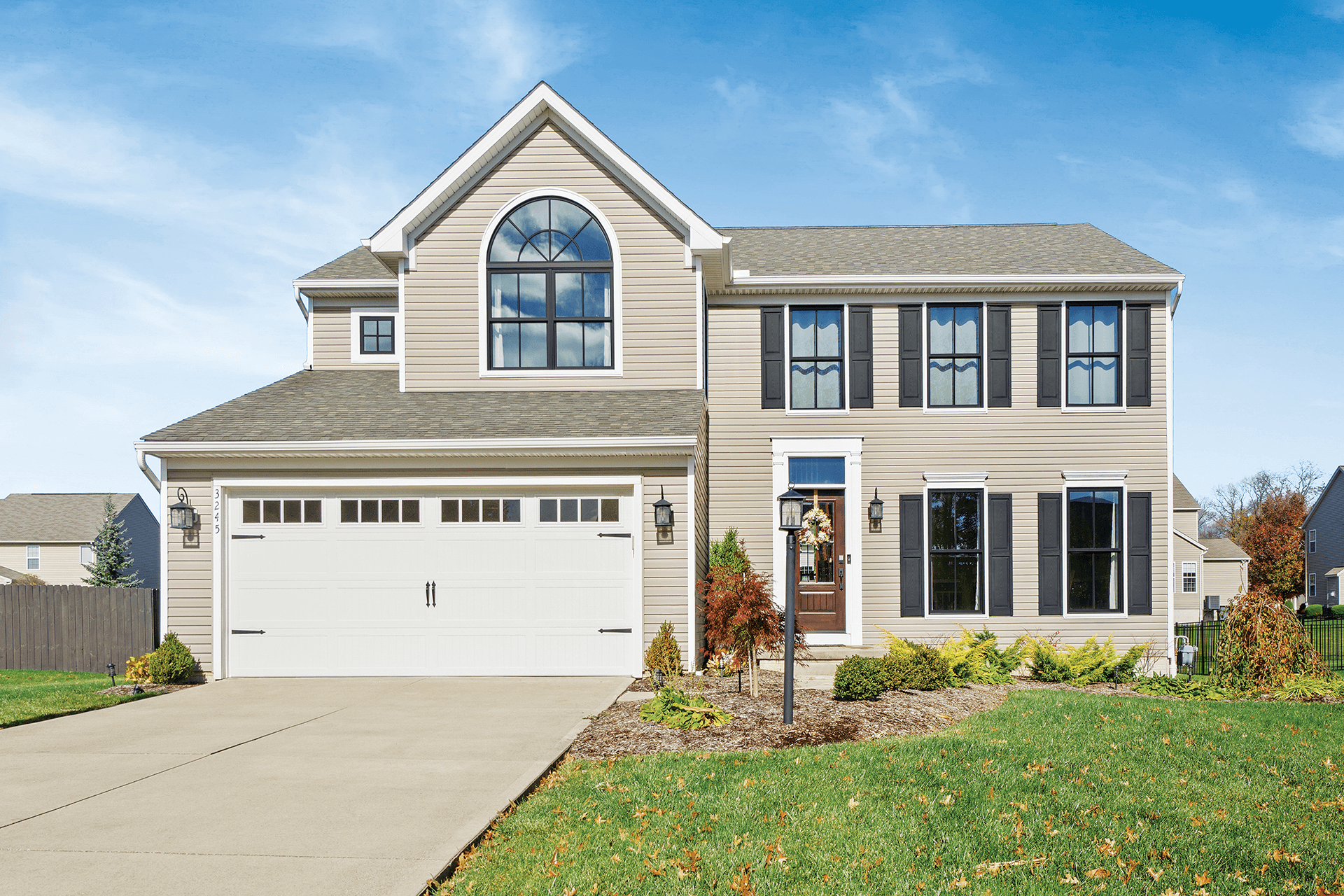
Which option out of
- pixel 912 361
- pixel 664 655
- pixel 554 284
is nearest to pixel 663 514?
pixel 664 655

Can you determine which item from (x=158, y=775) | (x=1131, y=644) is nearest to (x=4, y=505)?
(x=158, y=775)

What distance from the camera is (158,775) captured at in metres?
6.52

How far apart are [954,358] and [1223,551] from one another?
123ft

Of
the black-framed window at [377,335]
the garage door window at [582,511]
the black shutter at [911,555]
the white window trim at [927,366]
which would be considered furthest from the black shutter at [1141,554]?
the black-framed window at [377,335]

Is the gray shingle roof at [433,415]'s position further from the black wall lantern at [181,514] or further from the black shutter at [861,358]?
the black shutter at [861,358]

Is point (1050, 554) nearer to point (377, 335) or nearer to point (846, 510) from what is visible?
point (846, 510)

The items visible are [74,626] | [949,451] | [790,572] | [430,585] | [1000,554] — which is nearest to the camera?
[790,572]

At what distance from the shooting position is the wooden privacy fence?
492 inches

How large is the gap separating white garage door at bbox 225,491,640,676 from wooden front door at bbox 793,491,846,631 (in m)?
3.84

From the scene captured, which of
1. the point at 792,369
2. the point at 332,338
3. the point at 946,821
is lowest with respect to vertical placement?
the point at 946,821

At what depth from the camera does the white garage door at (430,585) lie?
11180 mm

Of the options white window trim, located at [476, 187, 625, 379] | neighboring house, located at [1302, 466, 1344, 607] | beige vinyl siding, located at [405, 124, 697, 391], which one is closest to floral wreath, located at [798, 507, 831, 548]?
beige vinyl siding, located at [405, 124, 697, 391]

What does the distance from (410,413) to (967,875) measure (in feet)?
30.3

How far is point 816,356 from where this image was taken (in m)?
14.2
